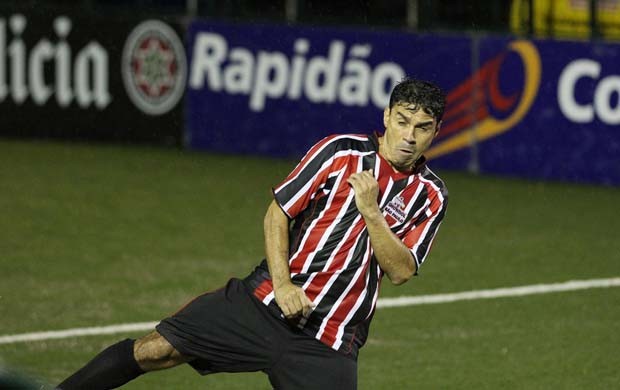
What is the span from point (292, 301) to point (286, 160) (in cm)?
1164

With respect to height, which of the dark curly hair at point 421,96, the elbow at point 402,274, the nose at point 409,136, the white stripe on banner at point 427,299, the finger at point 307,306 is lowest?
the white stripe on banner at point 427,299

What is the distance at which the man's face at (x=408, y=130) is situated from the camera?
20.0 feet

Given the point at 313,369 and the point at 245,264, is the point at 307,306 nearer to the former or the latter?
the point at 313,369

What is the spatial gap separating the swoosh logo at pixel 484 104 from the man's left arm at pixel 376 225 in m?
10.4

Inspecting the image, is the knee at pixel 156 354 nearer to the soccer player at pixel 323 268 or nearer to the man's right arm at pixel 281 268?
the soccer player at pixel 323 268

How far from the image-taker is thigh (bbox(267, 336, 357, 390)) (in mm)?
6172

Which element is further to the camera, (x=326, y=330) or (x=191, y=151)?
(x=191, y=151)

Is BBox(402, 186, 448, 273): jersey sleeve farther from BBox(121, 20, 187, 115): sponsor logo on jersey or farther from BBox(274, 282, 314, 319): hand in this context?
BBox(121, 20, 187, 115): sponsor logo on jersey

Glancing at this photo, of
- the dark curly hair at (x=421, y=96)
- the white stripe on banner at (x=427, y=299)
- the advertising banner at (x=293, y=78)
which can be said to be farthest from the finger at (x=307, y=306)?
the advertising banner at (x=293, y=78)

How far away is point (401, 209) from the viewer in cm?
625

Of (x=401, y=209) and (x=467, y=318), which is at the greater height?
(x=401, y=209)

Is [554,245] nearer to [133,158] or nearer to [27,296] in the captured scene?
[27,296]

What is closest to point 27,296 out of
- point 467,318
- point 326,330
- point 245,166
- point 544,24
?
point 467,318

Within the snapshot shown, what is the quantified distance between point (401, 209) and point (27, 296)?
484 cm
